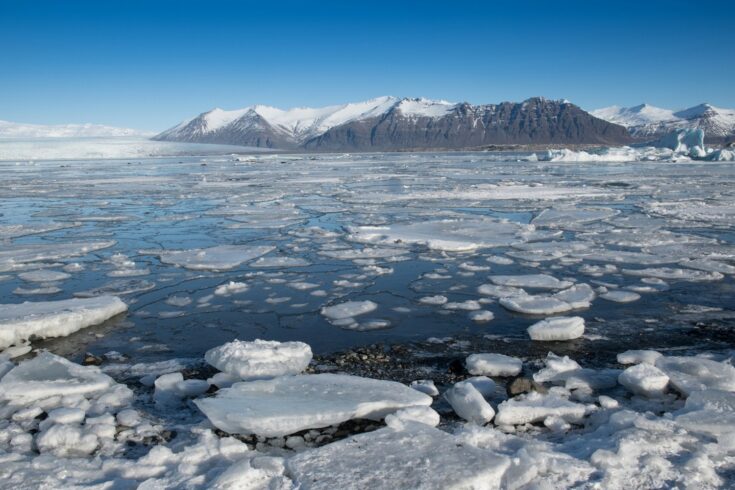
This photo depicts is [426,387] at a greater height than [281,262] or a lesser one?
lesser

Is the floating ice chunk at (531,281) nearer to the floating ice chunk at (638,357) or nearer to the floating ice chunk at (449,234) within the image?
the floating ice chunk at (449,234)

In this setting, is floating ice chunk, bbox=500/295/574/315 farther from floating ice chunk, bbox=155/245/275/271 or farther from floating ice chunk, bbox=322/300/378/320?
floating ice chunk, bbox=155/245/275/271

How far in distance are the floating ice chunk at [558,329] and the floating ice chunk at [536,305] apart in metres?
0.59

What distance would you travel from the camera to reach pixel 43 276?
22.2ft

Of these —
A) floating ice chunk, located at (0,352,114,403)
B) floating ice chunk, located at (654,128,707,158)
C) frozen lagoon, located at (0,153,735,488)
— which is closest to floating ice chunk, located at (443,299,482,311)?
frozen lagoon, located at (0,153,735,488)

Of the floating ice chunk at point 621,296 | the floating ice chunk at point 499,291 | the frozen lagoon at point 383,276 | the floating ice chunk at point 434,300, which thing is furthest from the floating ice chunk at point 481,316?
the floating ice chunk at point 621,296

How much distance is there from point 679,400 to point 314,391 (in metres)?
2.40

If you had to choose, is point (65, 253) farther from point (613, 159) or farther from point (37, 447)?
point (613, 159)

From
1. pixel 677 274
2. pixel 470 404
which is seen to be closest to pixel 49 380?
pixel 470 404

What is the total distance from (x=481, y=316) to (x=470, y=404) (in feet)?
6.48

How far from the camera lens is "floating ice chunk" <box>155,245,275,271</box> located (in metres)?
7.30

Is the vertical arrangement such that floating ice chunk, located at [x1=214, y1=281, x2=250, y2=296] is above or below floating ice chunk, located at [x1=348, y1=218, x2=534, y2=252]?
below

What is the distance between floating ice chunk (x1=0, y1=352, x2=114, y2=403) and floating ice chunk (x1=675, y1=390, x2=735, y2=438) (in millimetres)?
3760

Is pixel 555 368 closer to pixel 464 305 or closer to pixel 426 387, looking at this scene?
pixel 426 387
